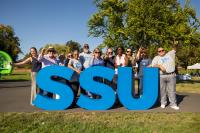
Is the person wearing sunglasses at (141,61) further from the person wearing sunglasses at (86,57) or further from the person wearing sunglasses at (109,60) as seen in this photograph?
the person wearing sunglasses at (86,57)

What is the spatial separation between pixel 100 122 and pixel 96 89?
2352 millimetres

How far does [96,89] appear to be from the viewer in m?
9.77

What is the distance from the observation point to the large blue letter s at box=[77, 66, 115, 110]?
9.62m

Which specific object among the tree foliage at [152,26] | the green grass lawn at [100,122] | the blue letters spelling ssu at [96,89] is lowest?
the green grass lawn at [100,122]

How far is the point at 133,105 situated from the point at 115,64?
1.93 metres

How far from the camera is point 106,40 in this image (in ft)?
95.5

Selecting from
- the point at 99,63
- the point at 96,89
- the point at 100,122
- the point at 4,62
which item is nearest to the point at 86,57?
the point at 99,63

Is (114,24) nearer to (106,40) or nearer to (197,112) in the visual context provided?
(106,40)

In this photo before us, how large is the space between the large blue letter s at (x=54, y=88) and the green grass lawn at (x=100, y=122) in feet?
2.93

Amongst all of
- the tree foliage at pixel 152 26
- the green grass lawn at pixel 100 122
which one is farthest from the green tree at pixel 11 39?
the green grass lawn at pixel 100 122

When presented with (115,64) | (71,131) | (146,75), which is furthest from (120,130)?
(115,64)

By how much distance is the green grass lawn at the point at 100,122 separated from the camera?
6.82 meters

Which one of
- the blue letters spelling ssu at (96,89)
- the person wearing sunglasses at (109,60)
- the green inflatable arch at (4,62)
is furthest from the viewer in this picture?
the green inflatable arch at (4,62)

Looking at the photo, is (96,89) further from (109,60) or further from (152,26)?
(152,26)
